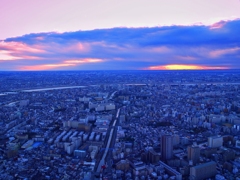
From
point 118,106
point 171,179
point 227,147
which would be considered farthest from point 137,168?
point 118,106

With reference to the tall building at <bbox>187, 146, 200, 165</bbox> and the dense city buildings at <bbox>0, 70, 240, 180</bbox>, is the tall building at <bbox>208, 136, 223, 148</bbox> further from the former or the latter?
the tall building at <bbox>187, 146, 200, 165</bbox>

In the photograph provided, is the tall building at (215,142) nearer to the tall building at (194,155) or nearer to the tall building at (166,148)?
the tall building at (194,155)

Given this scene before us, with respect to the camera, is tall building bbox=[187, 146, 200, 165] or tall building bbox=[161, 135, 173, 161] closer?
tall building bbox=[187, 146, 200, 165]

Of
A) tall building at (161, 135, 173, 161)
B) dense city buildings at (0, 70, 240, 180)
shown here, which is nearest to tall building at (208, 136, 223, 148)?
dense city buildings at (0, 70, 240, 180)

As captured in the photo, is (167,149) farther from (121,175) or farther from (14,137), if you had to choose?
(14,137)

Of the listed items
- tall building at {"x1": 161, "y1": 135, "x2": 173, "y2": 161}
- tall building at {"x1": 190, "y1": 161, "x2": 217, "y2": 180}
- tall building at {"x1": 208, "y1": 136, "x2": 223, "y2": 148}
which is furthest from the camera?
tall building at {"x1": 208, "y1": 136, "x2": 223, "y2": 148}

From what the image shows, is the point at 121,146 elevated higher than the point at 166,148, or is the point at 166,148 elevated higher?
the point at 166,148

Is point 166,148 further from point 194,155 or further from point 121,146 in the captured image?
point 121,146

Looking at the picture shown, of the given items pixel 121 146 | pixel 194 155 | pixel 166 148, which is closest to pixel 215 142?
pixel 194 155
